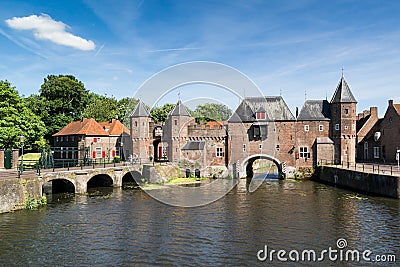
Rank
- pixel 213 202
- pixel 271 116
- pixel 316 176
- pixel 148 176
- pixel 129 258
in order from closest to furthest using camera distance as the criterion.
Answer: pixel 129 258, pixel 213 202, pixel 148 176, pixel 316 176, pixel 271 116

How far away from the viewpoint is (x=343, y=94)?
136ft

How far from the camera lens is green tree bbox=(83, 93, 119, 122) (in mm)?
68750

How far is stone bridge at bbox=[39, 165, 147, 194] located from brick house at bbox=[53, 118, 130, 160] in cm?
1084

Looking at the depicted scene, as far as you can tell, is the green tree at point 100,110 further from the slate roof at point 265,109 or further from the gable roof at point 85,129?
the slate roof at point 265,109

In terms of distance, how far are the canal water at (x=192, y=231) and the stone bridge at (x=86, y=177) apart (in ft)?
7.06

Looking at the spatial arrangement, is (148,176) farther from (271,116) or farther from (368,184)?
(368,184)

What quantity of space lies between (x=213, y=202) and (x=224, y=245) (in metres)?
10.3

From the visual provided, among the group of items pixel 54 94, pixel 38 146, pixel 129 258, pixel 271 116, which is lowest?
pixel 129 258

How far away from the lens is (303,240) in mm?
17094

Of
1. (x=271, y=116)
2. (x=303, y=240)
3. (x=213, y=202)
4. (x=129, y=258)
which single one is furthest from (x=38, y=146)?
(x=303, y=240)

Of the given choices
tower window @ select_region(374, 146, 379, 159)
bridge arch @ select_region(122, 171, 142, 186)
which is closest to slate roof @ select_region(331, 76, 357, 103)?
tower window @ select_region(374, 146, 379, 159)

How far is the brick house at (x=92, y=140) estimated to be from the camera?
4859 centimetres

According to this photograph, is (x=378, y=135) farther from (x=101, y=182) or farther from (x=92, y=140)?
(x=92, y=140)

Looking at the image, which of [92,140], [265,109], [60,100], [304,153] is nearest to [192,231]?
[304,153]
